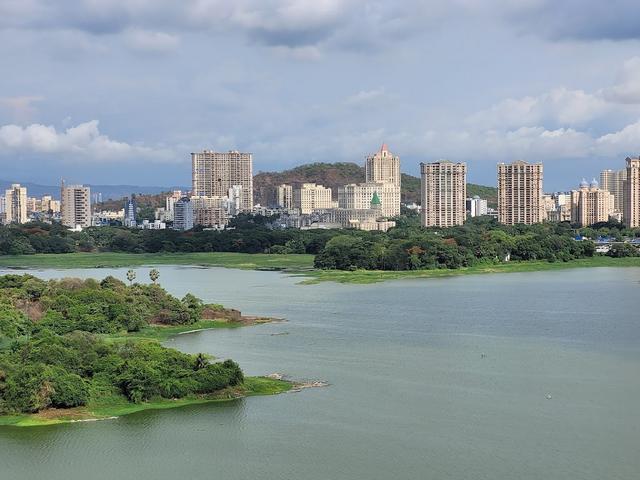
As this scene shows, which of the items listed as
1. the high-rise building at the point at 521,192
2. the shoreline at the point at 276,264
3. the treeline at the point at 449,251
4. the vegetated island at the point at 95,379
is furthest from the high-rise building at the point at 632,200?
the vegetated island at the point at 95,379

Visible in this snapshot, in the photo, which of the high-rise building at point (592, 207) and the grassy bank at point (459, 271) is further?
the high-rise building at point (592, 207)

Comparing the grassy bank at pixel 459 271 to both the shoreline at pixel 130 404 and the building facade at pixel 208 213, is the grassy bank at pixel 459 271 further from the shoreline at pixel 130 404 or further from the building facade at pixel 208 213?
the building facade at pixel 208 213

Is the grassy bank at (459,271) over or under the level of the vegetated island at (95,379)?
over

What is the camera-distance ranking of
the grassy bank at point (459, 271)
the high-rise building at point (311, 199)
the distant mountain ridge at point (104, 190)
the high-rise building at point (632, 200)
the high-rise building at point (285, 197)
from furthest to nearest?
the distant mountain ridge at point (104, 190)
the high-rise building at point (285, 197)
the high-rise building at point (311, 199)
the high-rise building at point (632, 200)
the grassy bank at point (459, 271)

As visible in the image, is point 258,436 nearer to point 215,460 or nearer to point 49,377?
point 215,460

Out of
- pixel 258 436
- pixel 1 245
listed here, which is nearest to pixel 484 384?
pixel 258 436

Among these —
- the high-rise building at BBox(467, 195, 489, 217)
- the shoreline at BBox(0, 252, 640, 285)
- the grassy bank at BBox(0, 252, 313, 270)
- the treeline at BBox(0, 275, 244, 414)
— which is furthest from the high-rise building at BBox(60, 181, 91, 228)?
the treeline at BBox(0, 275, 244, 414)

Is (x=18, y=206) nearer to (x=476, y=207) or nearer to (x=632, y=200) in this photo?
(x=476, y=207)
